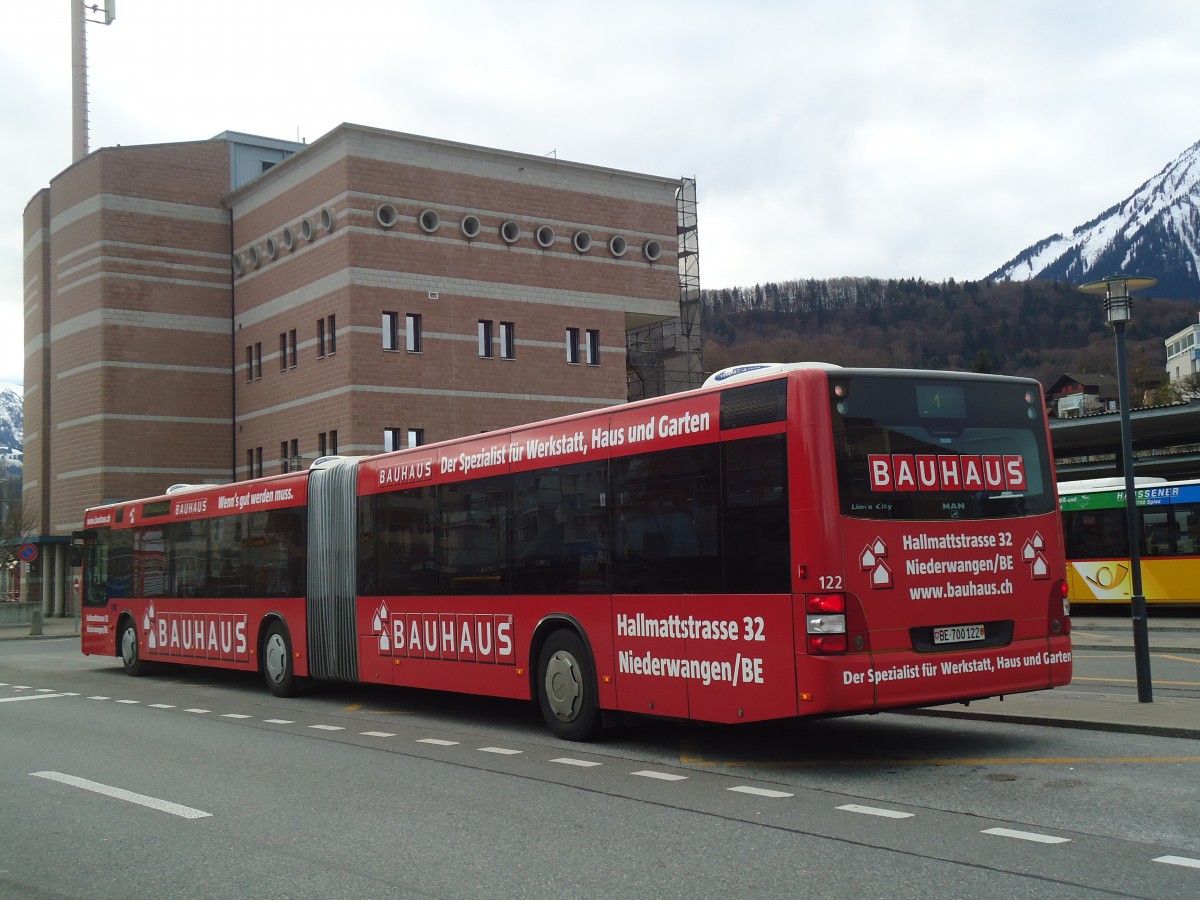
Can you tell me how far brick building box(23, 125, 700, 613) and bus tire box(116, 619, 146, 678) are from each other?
21.3 meters

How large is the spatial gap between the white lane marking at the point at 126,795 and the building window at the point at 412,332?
3458 cm

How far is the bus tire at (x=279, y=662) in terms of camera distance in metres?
16.1

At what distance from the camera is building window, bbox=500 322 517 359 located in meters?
46.0

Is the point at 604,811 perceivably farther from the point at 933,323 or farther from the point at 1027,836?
the point at 933,323

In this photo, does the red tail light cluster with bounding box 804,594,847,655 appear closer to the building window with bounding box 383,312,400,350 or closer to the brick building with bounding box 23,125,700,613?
the brick building with bounding box 23,125,700,613

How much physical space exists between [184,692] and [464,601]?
22.7 ft

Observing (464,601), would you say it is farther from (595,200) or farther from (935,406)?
(595,200)

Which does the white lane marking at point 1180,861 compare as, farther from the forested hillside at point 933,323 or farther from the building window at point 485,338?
the forested hillside at point 933,323

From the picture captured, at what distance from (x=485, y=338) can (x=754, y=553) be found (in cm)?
3729

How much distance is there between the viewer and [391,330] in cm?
4366

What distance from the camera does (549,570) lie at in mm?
11477

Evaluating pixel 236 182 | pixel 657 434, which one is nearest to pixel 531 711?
pixel 657 434

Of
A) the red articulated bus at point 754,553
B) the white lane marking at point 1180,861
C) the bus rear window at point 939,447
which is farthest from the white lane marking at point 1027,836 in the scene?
the bus rear window at point 939,447

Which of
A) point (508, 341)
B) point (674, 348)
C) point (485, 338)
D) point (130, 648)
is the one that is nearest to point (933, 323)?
point (674, 348)
